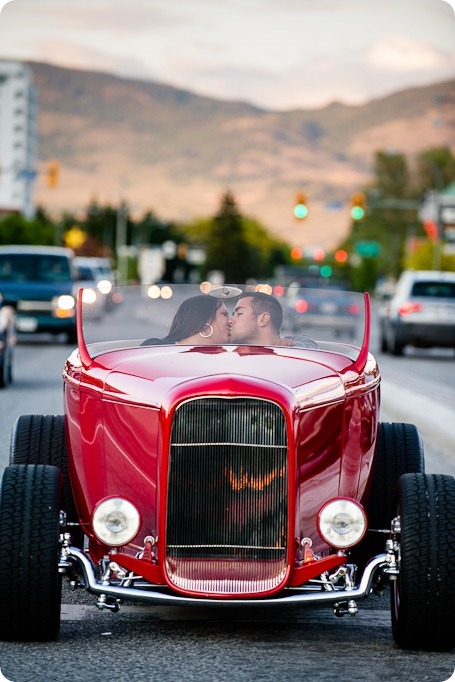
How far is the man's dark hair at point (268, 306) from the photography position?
7562mm

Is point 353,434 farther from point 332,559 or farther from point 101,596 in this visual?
point 101,596

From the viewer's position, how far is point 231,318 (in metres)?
7.49

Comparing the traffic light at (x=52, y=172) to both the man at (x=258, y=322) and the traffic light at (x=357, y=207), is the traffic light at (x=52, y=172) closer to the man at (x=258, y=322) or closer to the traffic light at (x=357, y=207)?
the traffic light at (x=357, y=207)

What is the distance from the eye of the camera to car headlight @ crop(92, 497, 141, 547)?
6.39 meters

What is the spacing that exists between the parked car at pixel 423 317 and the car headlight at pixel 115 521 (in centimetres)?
2577

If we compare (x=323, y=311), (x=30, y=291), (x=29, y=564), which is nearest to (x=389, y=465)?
(x=323, y=311)

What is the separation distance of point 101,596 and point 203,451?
29.5 inches

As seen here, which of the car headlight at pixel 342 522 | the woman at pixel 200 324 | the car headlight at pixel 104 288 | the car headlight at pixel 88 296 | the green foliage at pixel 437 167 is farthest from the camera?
the green foliage at pixel 437 167

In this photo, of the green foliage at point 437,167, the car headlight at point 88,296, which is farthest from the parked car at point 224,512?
the green foliage at point 437,167

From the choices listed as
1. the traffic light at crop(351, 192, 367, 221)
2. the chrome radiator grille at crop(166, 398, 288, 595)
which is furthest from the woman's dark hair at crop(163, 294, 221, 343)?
the traffic light at crop(351, 192, 367, 221)

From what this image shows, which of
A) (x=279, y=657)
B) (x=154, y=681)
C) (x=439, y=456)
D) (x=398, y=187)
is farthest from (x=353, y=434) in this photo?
(x=398, y=187)

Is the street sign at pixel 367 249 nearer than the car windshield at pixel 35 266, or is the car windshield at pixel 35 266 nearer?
the car windshield at pixel 35 266

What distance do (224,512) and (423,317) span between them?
26003 millimetres

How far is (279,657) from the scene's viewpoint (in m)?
6.23
